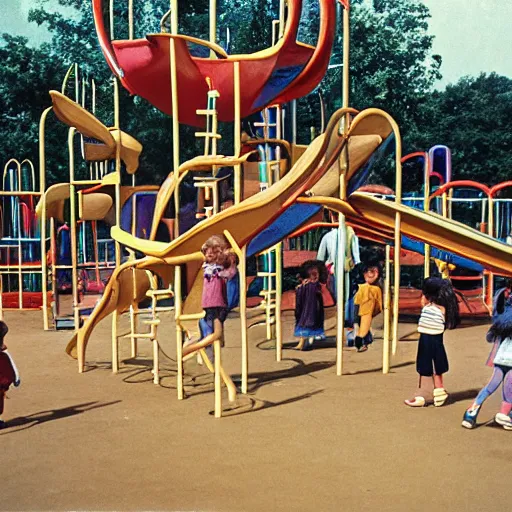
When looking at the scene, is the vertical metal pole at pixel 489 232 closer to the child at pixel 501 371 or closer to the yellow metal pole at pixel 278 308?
the yellow metal pole at pixel 278 308

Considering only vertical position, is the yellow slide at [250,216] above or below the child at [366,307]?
above

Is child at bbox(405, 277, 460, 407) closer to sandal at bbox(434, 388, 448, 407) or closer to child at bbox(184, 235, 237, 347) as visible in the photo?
sandal at bbox(434, 388, 448, 407)

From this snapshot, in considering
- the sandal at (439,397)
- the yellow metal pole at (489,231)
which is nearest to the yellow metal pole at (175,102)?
the sandal at (439,397)

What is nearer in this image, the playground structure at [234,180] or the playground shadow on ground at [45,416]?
the playground shadow on ground at [45,416]

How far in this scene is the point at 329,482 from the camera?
5.40 meters

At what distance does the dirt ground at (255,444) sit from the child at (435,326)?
31 centimetres

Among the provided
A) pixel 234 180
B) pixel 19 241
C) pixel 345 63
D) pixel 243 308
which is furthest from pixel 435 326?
pixel 19 241

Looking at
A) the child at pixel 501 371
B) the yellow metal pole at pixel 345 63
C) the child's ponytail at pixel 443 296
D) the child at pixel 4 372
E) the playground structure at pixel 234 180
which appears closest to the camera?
the child at pixel 501 371

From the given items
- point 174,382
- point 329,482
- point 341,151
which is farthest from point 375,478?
point 341,151

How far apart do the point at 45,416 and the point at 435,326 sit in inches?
140

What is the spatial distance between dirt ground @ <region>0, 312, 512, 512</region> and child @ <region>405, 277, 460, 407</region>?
0.31 meters

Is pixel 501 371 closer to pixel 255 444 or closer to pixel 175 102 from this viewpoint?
pixel 255 444

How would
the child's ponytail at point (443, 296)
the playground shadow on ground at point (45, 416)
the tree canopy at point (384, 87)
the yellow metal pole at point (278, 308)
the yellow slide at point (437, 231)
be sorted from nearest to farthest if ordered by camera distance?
the playground shadow on ground at point (45, 416), the child's ponytail at point (443, 296), the yellow slide at point (437, 231), the yellow metal pole at point (278, 308), the tree canopy at point (384, 87)

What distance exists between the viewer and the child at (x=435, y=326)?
24.6 ft
